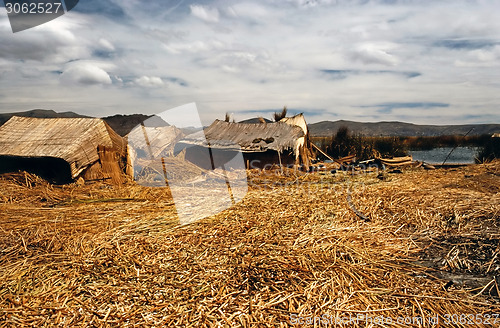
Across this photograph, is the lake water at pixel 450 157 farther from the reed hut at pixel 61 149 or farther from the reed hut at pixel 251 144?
the reed hut at pixel 61 149

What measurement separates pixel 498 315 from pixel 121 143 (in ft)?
31.9

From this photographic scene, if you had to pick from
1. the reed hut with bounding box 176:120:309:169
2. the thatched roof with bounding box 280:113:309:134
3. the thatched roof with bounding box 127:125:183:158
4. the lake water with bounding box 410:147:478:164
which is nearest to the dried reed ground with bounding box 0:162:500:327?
the reed hut with bounding box 176:120:309:169

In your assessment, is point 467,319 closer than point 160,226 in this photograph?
Yes

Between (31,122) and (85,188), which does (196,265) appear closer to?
(85,188)

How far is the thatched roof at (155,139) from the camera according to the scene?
1196 cm

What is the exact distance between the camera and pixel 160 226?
4.05 m

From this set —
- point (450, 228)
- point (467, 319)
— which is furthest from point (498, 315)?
point (450, 228)

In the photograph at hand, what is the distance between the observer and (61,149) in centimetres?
755

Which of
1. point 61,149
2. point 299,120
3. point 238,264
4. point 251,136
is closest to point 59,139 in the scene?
point 61,149

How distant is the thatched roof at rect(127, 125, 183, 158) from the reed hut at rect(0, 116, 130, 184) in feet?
9.48

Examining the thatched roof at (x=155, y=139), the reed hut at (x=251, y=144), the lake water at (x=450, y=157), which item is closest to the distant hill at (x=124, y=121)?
the thatched roof at (x=155, y=139)

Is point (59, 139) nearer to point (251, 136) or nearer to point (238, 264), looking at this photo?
point (251, 136)

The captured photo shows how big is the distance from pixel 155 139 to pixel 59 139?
187 inches

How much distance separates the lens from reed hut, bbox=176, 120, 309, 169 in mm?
11750
